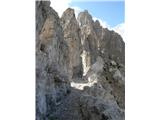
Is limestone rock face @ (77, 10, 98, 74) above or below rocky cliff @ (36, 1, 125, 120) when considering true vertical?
above

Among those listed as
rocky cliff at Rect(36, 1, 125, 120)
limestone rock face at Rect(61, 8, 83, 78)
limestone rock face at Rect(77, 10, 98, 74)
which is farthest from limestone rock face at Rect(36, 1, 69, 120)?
limestone rock face at Rect(77, 10, 98, 74)

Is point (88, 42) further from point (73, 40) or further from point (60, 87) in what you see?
point (60, 87)

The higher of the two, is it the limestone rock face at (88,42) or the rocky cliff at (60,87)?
the limestone rock face at (88,42)

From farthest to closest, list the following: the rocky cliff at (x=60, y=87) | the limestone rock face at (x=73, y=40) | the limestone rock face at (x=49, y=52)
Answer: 1. the limestone rock face at (x=73, y=40)
2. the limestone rock face at (x=49, y=52)
3. the rocky cliff at (x=60, y=87)

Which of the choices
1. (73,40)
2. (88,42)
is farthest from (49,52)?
(88,42)

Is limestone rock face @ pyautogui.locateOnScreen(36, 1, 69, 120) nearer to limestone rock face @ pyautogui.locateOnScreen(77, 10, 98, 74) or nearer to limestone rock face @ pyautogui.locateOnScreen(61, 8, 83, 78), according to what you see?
limestone rock face @ pyautogui.locateOnScreen(61, 8, 83, 78)

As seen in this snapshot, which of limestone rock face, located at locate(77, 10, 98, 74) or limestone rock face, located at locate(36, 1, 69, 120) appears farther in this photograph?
limestone rock face, located at locate(77, 10, 98, 74)

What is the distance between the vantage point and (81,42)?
90.3 ft

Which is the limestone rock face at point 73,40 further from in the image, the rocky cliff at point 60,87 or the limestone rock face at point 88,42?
the rocky cliff at point 60,87

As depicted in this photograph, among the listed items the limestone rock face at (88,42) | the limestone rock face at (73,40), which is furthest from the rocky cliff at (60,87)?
the limestone rock face at (88,42)

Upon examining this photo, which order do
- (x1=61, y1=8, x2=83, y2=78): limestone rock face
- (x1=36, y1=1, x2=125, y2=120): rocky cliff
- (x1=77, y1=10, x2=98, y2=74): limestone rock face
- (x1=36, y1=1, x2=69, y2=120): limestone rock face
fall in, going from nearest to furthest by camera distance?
(x1=36, y1=1, x2=125, y2=120): rocky cliff → (x1=36, y1=1, x2=69, y2=120): limestone rock face → (x1=61, y1=8, x2=83, y2=78): limestone rock face → (x1=77, y1=10, x2=98, y2=74): limestone rock face

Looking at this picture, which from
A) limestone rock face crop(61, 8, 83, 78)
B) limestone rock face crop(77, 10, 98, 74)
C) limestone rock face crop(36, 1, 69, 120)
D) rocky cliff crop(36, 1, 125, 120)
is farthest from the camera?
limestone rock face crop(77, 10, 98, 74)
